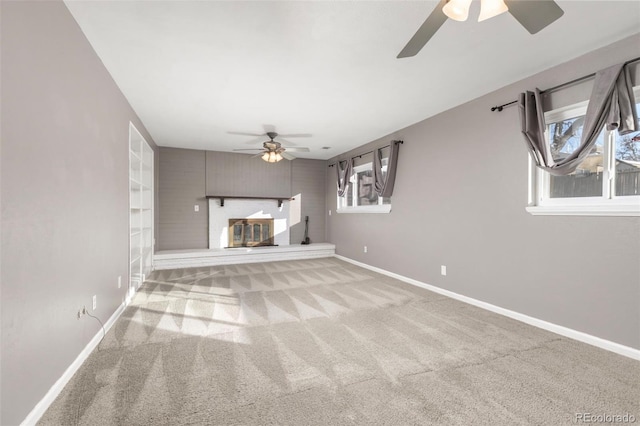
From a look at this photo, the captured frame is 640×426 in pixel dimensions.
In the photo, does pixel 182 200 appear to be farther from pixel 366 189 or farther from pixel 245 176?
pixel 366 189

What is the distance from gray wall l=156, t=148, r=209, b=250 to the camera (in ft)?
20.1

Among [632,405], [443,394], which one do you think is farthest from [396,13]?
[632,405]

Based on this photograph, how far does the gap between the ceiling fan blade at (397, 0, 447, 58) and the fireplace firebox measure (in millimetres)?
5646

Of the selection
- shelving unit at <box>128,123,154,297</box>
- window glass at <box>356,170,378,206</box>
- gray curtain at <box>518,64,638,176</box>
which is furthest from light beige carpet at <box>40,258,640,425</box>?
window glass at <box>356,170,378,206</box>

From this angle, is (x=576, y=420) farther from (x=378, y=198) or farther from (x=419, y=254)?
(x=378, y=198)

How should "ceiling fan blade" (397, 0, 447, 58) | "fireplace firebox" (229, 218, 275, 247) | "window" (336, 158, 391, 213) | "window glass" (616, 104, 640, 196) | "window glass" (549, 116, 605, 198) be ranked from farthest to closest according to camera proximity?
"fireplace firebox" (229, 218, 275, 247) → "window" (336, 158, 391, 213) → "window glass" (549, 116, 605, 198) → "window glass" (616, 104, 640, 196) → "ceiling fan blade" (397, 0, 447, 58)

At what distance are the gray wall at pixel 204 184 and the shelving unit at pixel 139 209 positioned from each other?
92cm

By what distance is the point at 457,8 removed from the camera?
1.38m

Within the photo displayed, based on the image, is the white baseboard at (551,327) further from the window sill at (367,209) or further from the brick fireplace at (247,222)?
the brick fireplace at (247,222)

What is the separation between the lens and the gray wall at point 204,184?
6.15m

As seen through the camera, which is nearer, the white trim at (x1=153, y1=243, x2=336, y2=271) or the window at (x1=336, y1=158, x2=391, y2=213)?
the window at (x1=336, y1=158, x2=391, y2=213)

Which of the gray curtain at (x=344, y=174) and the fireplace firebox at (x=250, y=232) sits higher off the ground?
the gray curtain at (x=344, y=174)

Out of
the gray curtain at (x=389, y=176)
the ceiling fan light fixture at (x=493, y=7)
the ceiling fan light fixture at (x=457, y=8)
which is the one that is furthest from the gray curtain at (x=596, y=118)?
the gray curtain at (x=389, y=176)

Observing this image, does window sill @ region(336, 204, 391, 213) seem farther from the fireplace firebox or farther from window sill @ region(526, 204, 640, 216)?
window sill @ region(526, 204, 640, 216)
